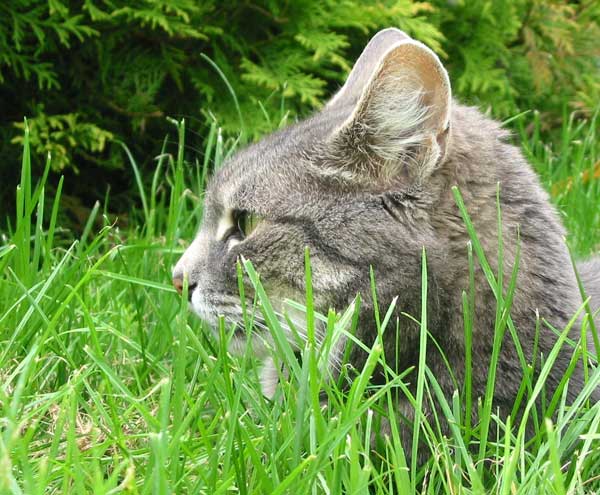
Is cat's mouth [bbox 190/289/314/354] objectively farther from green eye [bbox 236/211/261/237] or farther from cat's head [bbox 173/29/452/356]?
green eye [bbox 236/211/261/237]

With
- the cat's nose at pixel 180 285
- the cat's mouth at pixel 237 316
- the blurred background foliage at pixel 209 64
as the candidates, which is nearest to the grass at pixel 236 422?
the cat's mouth at pixel 237 316

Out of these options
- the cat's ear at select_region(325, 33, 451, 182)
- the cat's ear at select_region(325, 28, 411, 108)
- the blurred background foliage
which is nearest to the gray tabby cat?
the cat's ear at select_region(325, 33, 451, 182)

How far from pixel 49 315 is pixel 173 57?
94.1 inches

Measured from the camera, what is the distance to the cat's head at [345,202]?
1967 mm

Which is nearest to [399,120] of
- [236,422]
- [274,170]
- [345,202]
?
[345,202]

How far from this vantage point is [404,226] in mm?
1996

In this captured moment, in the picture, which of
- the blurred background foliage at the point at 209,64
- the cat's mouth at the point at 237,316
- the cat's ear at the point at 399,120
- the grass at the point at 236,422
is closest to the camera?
the grass at the point at 236,422

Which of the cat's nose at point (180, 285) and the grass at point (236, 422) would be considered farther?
the cat's nose at point (180, 285)

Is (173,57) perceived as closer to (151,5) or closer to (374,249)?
(151,5)

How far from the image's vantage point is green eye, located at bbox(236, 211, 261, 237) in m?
2.20

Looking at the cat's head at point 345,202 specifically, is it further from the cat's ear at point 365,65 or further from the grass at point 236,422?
the cat's ear at point 365,65

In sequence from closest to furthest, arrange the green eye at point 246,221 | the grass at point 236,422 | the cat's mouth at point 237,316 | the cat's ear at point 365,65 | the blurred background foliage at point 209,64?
the grass at point 236,422, the cat's mouth at point 237,316, the green eye at point 246,221, the cat's ear at point 365,65, the blurred background foliage at point 209,64

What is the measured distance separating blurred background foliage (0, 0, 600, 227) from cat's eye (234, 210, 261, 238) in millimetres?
1814

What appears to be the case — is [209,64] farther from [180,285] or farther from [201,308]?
[201,308]
